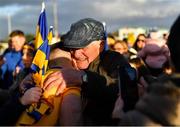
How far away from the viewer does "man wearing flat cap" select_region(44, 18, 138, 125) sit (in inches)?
126

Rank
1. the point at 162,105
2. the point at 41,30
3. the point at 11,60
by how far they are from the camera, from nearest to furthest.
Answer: the point at 162,105
the point at 41,30
the point at 11,60

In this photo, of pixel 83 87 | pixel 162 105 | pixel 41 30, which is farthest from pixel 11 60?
pixel 162 105

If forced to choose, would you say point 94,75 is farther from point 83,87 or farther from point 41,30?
point 41,30

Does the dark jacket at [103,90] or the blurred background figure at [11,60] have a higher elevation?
the dark jacket at [103,90]

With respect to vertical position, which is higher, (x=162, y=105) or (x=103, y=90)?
(x=162, y=105)

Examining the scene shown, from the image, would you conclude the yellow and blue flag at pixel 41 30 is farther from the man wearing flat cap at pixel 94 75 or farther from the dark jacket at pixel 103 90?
the dark jacket at pixel 103 90

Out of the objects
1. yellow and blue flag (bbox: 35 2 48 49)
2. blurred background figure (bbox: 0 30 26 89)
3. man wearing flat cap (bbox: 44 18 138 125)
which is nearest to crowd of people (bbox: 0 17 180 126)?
man wearing flat cap (bbox: 44 18 138 125)

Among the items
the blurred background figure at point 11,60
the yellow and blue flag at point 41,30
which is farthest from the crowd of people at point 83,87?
the blurred background figure at point 11,60

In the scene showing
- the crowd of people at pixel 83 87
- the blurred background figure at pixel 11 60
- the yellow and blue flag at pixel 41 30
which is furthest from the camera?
the blurred background figure at pixel 11 60

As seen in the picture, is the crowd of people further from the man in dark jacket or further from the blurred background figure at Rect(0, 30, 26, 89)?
the blurred background figure at Rect(0, 30, 26, 89)

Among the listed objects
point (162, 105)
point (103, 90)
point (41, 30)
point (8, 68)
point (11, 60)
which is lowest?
point (8, 68)

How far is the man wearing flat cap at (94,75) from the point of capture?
3.19m

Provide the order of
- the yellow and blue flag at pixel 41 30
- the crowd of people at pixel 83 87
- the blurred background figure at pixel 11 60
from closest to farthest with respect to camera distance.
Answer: the crowd of people at pixel 83 87 < the yellow and blue flag at pixel 41 30 < the blurred background figure at pixel 11 60

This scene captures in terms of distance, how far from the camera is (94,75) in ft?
11.4
